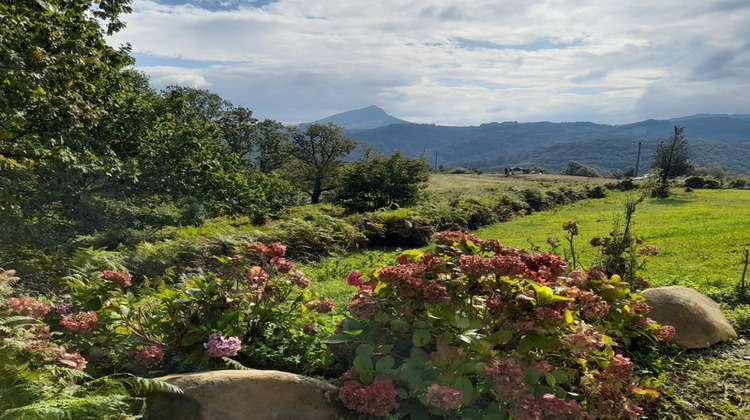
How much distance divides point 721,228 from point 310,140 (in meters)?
31.8

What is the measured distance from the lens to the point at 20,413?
2.40 metres

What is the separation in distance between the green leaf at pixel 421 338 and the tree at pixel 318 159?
33048 millimetres

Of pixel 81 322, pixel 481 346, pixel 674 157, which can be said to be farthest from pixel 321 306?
pixel 674 157

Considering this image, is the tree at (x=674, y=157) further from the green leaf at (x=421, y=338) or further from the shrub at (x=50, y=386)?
the shrub at (x=50, y=386)

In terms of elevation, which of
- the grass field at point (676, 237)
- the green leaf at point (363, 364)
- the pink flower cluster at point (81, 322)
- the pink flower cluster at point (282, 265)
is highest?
the pink flower cluster at point (282, 265)

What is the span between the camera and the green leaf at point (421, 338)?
3224 mm

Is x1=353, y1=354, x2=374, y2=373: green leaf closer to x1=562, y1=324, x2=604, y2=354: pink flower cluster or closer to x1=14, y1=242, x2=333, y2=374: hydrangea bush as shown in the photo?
x1=14, y1=242, x2=333, y2=374: hydrangea bush

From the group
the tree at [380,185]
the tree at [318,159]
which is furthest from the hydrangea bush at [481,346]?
the tree at [318,159]

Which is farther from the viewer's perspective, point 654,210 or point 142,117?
point 654,210

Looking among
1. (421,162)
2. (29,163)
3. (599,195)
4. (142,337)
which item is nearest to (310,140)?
(421,162)

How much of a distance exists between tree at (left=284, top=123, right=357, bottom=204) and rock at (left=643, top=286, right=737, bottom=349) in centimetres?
3160

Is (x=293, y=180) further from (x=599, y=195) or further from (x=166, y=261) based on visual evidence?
(x=166, y=261)

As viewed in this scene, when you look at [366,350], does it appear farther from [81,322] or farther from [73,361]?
[81,322]

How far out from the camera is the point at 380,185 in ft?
74.7
